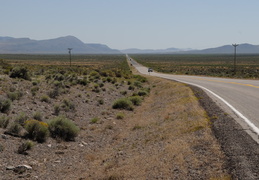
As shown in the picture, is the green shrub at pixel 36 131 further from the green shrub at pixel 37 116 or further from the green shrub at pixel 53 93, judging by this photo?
the green shrub at pixel 53 93

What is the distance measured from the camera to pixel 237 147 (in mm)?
6785

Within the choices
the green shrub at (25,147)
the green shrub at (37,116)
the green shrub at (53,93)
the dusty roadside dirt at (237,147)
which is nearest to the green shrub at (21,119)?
the green shrub at (37,116)

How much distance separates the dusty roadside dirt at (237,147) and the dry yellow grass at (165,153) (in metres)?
0.19

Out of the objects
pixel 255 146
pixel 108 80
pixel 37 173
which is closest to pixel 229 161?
pixel 255 146

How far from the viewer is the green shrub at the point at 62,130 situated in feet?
37.3

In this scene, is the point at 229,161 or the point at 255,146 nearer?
the point at 229,161

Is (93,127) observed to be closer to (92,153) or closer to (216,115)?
(92,153)

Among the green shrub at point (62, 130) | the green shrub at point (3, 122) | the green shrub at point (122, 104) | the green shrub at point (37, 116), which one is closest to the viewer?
the green shrub at point (3, 122)

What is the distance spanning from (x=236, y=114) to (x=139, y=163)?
481 centimetres

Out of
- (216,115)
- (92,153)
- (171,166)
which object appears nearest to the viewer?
(171,166)

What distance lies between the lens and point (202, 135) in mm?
8398

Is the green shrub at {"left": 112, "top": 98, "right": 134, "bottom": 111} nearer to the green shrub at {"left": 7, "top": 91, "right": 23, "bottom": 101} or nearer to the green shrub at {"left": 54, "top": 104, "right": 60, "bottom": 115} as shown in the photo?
the green shrub at {"left": 54, "top": 104, "right": 60, "bottom": 115}

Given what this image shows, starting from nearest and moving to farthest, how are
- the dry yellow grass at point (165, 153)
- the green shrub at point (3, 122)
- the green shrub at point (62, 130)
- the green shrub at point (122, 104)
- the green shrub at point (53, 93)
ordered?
the dry yellow grass at point (165, 153) < the green shrub at point (3, 122) < the green shrub at point (62, 130) < the green shrub at point (53, 93) < the green shrub at point (122, 104)

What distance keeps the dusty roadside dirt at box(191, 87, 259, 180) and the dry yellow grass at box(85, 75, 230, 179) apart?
191mm
